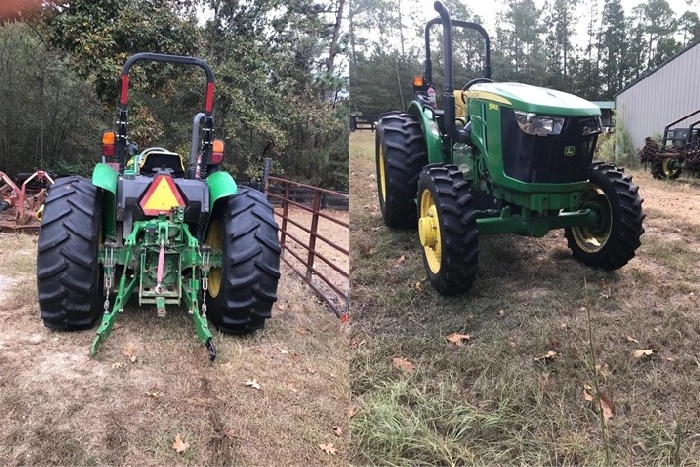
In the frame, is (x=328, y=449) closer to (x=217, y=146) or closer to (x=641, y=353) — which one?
(x=641, y=353)

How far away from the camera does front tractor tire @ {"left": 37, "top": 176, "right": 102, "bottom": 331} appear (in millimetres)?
2508

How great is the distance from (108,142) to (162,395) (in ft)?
4.28

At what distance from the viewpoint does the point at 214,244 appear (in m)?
3.06

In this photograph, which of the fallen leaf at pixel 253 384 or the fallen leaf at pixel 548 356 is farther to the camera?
the fallen leaf at pixel 253 384

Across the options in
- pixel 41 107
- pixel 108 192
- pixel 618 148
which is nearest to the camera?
pixel 618 148

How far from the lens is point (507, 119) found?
2.17 meters

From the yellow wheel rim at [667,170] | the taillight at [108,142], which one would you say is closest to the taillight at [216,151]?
the taillight at [108,142]

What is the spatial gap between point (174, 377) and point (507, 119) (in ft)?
5.19

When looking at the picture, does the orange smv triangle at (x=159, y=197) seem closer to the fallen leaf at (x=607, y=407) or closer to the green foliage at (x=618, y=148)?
the green foliage at (x=618, y=148)

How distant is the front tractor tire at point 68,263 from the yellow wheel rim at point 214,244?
584 mm

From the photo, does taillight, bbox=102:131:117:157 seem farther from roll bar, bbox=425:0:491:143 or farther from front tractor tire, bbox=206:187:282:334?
roll bar, bbox=425:0:491:143

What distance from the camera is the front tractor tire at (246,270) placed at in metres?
2.74

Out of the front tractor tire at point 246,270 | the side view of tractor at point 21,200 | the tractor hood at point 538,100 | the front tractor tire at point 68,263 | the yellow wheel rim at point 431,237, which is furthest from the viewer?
the side view of tractor at point 21,200

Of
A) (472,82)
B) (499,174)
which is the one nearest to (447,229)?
(499,174)
